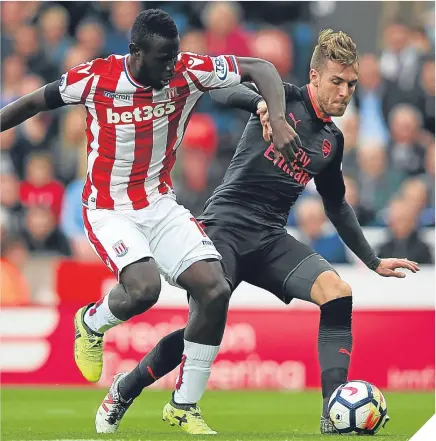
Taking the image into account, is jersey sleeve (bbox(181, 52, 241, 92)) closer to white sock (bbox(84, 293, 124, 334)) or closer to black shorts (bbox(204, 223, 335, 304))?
black shorts (bbox(204, 223, 335, 304))

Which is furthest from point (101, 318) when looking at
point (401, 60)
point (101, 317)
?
point (401, 60)

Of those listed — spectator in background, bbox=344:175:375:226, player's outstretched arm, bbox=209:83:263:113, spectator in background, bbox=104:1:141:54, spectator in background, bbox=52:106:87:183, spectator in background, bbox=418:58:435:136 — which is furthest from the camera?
spectator in background, bbox=104:1:141:54

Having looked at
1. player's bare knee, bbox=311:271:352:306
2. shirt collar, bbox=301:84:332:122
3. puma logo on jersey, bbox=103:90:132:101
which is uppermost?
puma logo on jersey, bbox=103:90:132:101

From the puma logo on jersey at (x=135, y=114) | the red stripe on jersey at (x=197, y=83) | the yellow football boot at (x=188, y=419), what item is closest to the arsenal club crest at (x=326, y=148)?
the red stripe on jersey at (x=197, y=83)

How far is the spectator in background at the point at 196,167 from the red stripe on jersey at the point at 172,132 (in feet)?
17.4

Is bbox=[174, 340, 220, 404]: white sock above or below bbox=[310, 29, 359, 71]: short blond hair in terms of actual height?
below

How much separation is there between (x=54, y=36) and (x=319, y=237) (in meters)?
4.95

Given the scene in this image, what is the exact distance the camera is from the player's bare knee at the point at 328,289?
7770 millimetres

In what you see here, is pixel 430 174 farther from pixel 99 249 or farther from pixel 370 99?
pixel 99 249

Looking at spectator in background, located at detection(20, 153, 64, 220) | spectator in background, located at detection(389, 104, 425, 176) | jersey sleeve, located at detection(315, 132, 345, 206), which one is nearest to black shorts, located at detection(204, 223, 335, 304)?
jersey sleeve, located at detection(315, 132, 345, 206)

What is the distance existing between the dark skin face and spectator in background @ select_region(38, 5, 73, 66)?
832 centimetres

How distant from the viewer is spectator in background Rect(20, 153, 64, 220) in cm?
1414

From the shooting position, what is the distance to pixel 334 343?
784 cm

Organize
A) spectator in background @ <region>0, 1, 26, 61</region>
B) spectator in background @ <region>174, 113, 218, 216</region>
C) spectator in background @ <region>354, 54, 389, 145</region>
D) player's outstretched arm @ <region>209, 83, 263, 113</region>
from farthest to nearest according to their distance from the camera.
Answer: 1. spectator in background @ <region>0, 1, 26, 61</region>
2. spectator in background @ <region>354, 54, 389, 145</region>
3. spectator in background @ <region>174, 113, 218, 216</region>
4. player's outstretched arm @ <region>209, 83, 263, 113</region>
